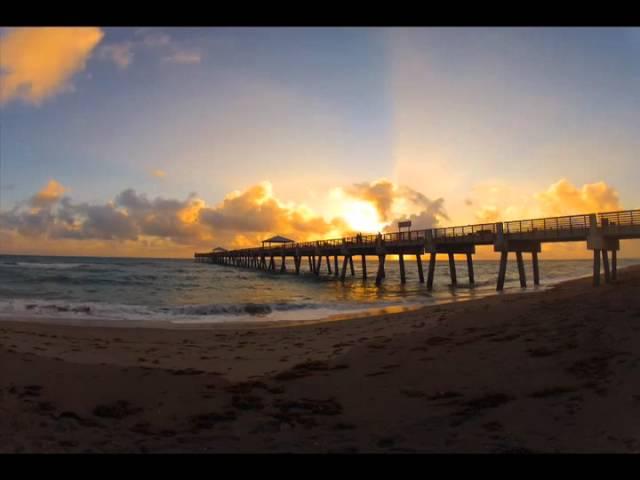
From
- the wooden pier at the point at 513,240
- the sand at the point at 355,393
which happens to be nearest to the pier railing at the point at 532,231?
the wooden pier at the point at 513,240

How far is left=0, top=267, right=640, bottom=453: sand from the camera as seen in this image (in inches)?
171

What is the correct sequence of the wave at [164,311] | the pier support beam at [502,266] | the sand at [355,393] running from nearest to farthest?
1. the sand at [355,393]
2. the wave at [164,311]
3. the pier support beam at [502,266]

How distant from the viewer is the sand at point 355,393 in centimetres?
436

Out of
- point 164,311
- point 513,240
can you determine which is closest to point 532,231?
point 513,240

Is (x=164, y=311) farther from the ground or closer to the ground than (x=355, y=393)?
closer to the ground

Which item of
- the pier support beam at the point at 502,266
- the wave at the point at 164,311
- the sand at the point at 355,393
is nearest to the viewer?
the sand at the point at 355,393

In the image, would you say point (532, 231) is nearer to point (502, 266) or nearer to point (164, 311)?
point (502, 266)

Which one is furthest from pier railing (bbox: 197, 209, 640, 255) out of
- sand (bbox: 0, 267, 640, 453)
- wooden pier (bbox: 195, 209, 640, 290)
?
sand (bbox: 0, 267, 640, 453)

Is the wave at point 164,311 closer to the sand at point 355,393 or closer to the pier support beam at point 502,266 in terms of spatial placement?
the sand at point 355,393

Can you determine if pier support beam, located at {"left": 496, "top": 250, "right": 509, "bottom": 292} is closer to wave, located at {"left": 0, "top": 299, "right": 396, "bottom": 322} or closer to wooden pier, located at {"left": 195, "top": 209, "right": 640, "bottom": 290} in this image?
wooden pier, located at {"left": 195, "top": 209, "right": 640, "bottom": 290}

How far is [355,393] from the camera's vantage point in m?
6.17

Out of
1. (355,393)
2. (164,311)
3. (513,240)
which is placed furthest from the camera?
(513,240)
